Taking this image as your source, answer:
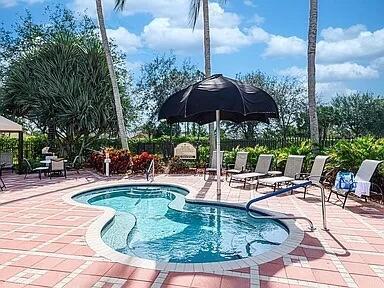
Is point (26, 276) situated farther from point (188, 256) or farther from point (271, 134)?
point (271, 134)

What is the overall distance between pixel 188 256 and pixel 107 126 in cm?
1367

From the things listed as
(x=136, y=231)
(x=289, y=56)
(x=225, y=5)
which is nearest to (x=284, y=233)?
(x=136, y=231)

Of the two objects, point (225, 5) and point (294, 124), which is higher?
point (225, 5)

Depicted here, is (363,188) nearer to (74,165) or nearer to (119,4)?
(74,165)

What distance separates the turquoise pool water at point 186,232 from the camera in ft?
18.1

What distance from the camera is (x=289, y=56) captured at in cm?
2147

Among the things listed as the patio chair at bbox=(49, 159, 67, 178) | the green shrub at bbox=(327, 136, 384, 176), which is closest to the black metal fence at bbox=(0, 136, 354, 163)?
the patio chair at bbox=(49, 159, 67, 178)

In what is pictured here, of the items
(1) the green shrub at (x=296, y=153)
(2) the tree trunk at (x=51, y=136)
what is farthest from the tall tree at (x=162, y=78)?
(1) the green shrub at (x=296, y=153)

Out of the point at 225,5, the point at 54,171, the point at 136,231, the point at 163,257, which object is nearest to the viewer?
the point at 163,257

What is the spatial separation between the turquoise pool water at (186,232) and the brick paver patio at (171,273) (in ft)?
2.04

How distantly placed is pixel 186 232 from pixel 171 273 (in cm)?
266

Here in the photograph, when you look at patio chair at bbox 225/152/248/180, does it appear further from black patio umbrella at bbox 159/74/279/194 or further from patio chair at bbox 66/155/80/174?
patio chair at bbox 66/155/80/174

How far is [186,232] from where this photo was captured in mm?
6785

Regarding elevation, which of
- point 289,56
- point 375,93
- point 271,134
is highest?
point 289,56
